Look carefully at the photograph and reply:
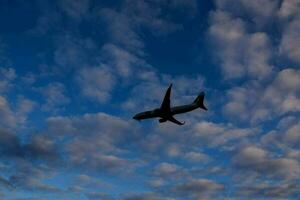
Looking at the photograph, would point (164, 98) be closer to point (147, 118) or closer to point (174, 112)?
point (174, 112)

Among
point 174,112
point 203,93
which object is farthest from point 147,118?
point 203,93

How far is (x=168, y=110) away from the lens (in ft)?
365

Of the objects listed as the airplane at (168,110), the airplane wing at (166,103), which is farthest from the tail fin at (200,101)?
the airplane wing at (166,103)

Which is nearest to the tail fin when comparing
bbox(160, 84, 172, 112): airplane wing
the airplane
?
the airplane

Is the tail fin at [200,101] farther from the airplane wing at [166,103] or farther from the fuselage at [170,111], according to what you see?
the airplane wing at [166,103]

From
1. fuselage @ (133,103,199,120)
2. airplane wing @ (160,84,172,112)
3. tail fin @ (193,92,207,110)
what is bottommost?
airplane wing @ (160,84,172,112)

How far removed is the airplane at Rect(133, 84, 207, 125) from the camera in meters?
110

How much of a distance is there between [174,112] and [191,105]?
682 centimetres

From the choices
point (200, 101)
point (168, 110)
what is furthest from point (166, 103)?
point (200, 101)

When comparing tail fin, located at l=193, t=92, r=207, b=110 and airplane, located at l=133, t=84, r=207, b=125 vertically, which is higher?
tail fin, located at l=193, t=92, r=207, b=110

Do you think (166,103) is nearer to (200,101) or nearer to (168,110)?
(168,110)

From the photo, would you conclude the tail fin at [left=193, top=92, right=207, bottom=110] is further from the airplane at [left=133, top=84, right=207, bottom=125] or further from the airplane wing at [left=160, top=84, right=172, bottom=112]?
the airplane wing at [left=160, top=84, right=172, bottom=112]

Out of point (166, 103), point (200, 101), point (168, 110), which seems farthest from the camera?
point (200, 101)

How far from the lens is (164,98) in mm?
105500
